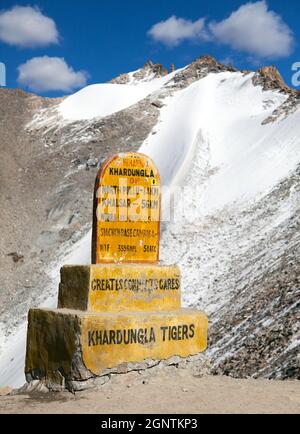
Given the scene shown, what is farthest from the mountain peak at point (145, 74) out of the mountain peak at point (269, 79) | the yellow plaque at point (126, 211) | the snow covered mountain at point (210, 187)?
the yellow plaque at point (126, 211)

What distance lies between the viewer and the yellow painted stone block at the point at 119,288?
7570 millimetres

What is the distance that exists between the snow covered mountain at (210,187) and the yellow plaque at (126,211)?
281 centimetres

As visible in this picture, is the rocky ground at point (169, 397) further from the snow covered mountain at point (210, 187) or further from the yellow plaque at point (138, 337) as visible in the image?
the snow covered mountain at point (210, 187)

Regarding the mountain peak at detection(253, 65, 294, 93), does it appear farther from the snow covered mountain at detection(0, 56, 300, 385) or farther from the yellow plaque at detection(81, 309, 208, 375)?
the yellow plaque at detection(81, 309, 208, 375)

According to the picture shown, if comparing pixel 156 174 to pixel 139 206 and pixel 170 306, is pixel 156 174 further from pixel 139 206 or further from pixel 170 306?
pixel 170 306

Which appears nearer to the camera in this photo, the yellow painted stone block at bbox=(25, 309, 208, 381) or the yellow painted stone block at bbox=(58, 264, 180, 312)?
the yellow painted stone block at bbox=(25, 309, 208, 381)

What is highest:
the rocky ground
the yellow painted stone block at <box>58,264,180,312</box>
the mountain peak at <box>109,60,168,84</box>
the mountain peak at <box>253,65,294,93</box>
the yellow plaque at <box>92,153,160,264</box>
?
the mountain peak at <box>109,60,168,84</box>

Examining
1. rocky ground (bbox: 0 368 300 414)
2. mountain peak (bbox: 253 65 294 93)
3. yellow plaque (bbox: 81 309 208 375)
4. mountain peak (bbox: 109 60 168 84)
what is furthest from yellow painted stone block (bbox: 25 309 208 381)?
mountain peak (bbox: 109 60 168 84)

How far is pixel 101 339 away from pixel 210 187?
1542 centimetres

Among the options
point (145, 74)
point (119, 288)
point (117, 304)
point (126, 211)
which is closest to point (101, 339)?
point (117, 304)

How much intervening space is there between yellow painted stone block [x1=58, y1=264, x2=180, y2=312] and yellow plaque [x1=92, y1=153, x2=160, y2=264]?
34 centimetres

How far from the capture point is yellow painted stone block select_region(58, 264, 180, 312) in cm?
757

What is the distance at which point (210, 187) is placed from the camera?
72.0 feet
